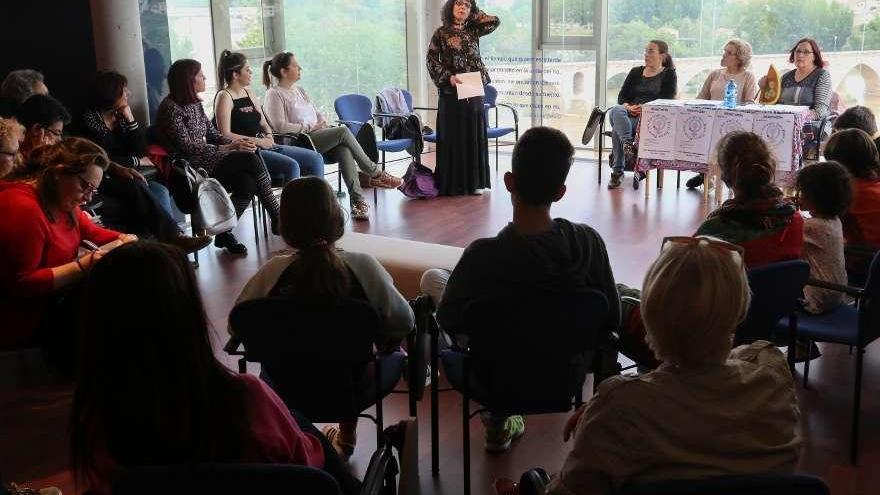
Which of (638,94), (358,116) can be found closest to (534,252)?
(358,116)

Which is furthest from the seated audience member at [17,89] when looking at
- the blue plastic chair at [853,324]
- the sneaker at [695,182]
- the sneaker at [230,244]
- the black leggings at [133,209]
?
the sneaker at [695,182]

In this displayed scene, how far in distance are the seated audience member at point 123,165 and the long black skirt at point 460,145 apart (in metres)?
2.34

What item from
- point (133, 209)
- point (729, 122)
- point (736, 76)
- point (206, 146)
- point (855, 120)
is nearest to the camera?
point (133, 209)

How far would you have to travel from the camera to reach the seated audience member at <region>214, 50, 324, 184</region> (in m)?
5.93

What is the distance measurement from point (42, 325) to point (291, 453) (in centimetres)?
201

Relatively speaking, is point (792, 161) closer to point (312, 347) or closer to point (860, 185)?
point (860, 185)

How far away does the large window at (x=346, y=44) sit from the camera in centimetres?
795

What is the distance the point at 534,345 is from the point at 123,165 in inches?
142

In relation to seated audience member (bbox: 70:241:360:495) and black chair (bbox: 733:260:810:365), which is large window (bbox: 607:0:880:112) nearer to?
black chair (bbox: 733:260:810:365)

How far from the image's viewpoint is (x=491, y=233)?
5977mm

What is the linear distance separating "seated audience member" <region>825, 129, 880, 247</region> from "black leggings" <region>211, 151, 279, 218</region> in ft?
11.5

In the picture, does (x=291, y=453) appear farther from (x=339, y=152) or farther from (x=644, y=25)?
(x=644, y=25)

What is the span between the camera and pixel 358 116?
7.29 m

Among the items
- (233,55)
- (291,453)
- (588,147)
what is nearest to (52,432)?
(291,453)
